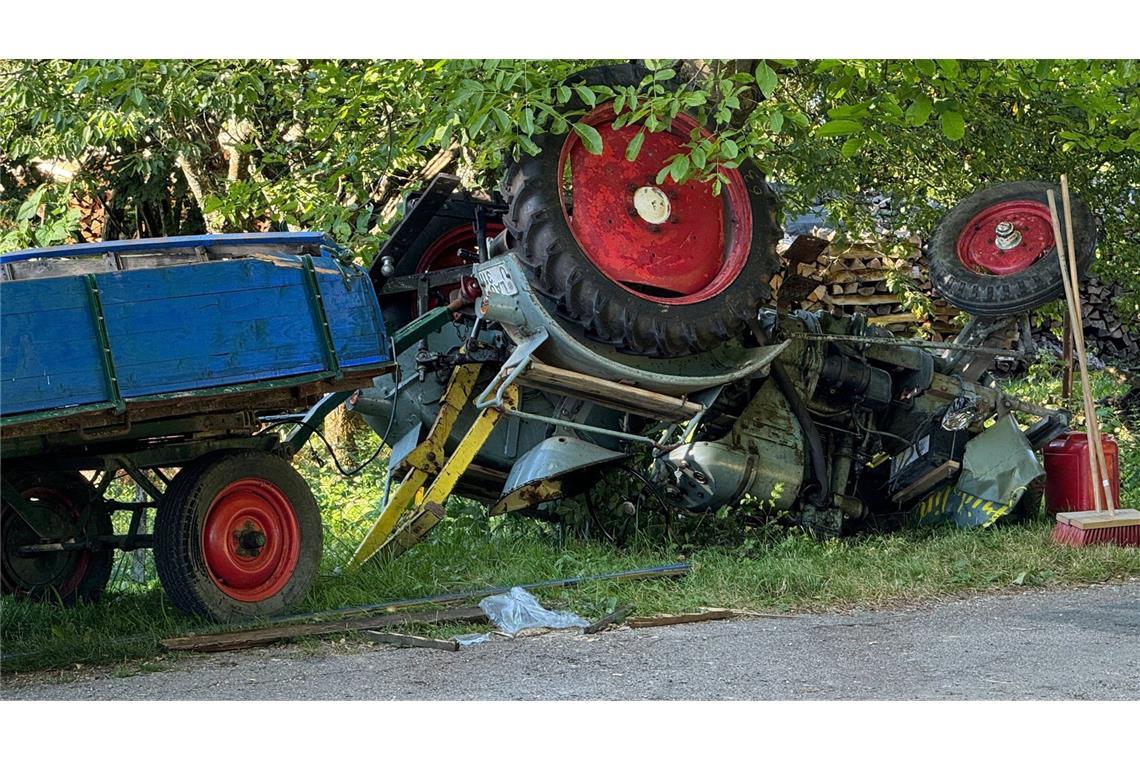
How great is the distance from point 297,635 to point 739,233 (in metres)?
2.90

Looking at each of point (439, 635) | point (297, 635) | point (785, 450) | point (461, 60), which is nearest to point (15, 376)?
point (297, 635)

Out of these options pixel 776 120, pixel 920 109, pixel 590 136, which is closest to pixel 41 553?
pixel 590 136

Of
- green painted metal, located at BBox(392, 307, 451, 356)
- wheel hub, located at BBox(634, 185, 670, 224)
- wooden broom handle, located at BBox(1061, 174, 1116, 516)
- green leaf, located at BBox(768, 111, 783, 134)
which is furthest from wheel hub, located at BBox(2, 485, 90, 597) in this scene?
wooden broom handle, located at BBox(1061, 174, 1116, 516)

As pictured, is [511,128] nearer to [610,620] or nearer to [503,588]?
[503,588]

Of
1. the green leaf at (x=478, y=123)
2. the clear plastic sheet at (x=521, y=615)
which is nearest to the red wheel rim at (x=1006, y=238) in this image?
the green leaf at (x=478, y=123)

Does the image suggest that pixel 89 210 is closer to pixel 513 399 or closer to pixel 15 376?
pixel 513 399

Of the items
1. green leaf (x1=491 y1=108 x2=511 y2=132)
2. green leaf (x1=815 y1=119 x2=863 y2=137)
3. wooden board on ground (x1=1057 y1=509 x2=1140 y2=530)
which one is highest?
green leaf (x1=491 y1=108 x2=511 y2=132)

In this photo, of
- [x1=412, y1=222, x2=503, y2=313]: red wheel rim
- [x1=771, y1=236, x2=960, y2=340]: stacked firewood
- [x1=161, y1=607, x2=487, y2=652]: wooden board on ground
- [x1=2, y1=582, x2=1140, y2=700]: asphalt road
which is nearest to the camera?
[x1=2, y1=582, x2=1140, y2=700]: asphalt road

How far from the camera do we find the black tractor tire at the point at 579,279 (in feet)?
20.5

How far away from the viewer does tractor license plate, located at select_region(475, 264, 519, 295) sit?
6.39m

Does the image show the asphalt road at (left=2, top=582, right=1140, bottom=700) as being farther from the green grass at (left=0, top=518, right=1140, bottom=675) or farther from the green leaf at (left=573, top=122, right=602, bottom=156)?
the green leaf at (left=573, top=122, right=602, bottom=156)

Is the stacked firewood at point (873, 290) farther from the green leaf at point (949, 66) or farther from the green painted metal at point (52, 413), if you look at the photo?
the green painted metal at point (52, 413)

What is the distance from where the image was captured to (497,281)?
21.1ft

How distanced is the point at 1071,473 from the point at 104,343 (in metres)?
5.19
